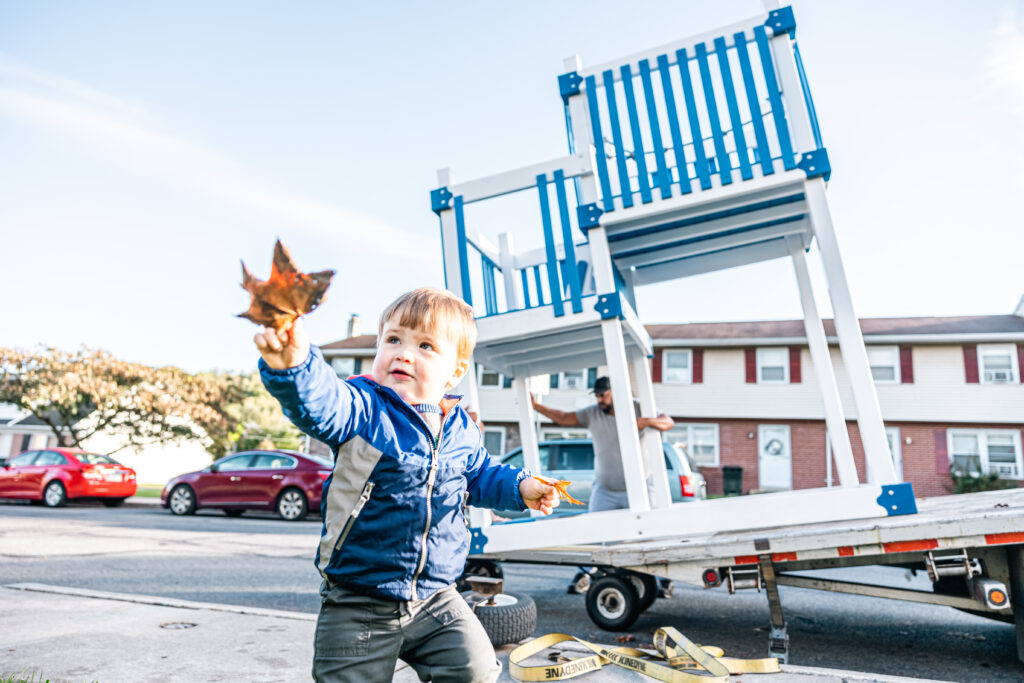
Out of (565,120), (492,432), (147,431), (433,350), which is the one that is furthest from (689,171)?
(147,431)

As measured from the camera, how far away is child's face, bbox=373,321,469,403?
6.15ft

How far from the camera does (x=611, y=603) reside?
5008 mm

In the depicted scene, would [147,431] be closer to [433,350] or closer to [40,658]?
[40,658]

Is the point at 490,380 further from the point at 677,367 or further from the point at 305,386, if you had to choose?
the point at 305,386

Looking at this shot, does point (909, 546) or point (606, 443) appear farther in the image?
point (606, 443)

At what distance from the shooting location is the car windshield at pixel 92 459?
15881 millimetres

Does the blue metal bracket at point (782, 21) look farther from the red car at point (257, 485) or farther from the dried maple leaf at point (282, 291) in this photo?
the red car at point (257, 485)

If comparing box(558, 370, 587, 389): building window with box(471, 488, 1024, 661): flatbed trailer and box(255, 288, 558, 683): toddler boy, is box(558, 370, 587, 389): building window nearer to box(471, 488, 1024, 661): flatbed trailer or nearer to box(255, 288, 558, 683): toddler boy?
box(471, 488, 1024, 661): flatbed trailer

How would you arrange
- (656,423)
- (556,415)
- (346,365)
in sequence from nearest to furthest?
(656,423) → (556,415) → (346,365)

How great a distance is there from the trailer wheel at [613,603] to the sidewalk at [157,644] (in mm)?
1644

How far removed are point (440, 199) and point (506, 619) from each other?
120 inches

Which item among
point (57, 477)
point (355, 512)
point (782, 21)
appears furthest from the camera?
point (57, 477)

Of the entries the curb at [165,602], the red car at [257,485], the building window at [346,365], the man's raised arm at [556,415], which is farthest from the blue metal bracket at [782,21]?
the building window at [346,365]

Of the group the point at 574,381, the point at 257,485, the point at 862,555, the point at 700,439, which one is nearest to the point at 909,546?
the point at 862,555
